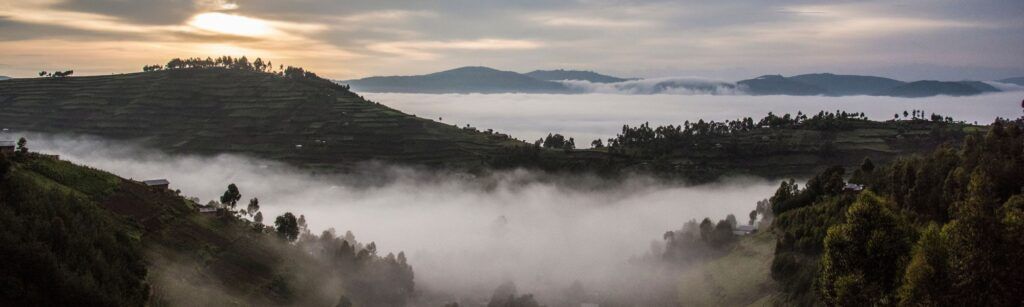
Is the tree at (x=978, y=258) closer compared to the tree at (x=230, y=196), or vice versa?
the tree at (x=978, y=258)

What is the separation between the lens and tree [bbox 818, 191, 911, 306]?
27984 millimetres

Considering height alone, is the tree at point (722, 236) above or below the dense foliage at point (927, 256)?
below

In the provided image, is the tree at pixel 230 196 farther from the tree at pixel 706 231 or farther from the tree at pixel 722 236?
the tree at pixel 706 231

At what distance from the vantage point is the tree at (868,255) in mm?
27984

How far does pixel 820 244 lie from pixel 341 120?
15870 centimetres

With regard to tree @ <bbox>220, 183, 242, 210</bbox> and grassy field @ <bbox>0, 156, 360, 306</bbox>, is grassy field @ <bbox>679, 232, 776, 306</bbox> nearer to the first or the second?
grassy field @ <bbox>0, 156, 360, 306</bbox>

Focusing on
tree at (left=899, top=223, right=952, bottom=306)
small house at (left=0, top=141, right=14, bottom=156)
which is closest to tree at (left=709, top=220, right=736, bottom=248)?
tree at (left=899, top=223, right=952, bottom=306)

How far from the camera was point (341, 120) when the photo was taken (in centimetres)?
19675

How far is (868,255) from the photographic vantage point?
28.7 metres

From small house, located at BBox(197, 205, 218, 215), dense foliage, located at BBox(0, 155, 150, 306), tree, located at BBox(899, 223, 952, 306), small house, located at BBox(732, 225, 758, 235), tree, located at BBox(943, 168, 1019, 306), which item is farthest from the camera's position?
small house, located at BBox(732, 225, 758, 235)

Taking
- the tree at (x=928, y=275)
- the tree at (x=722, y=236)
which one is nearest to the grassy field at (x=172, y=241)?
the tree at (x=928, y=275)

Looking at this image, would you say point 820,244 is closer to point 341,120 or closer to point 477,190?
point 477,190

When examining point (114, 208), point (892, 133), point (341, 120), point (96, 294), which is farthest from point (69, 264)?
point (892, 133)

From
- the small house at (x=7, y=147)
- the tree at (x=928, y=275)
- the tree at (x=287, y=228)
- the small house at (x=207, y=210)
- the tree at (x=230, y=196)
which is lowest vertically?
the tree at (x=287, y=228)
